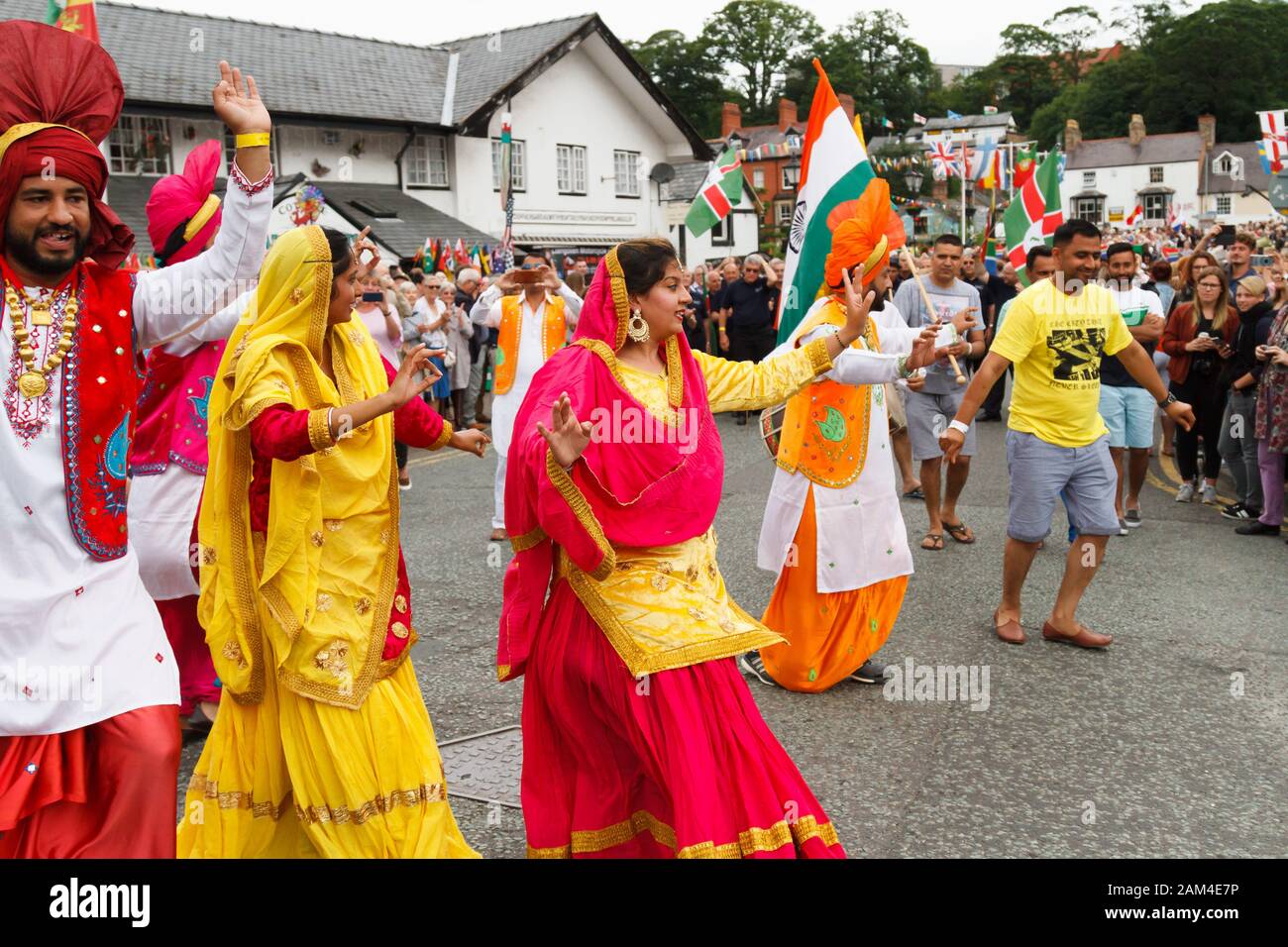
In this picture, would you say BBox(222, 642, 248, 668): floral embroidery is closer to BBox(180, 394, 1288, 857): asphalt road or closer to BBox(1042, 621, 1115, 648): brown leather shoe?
BBox(180, 394, 1288, 857): asphalt road

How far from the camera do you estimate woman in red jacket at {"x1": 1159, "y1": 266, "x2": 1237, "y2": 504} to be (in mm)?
9617

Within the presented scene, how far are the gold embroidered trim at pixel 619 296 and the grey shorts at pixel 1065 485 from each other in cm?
338

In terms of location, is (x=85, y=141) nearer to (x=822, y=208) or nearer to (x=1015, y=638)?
(x=822, y=208)

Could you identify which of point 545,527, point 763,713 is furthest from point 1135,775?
point 545,527

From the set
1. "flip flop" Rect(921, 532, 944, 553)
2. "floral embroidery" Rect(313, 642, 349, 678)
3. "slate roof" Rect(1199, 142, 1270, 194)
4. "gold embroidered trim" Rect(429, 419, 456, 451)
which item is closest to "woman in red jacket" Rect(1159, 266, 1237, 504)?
"flip flop" Rect(921, 532, 944, 553)

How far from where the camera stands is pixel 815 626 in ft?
18.1

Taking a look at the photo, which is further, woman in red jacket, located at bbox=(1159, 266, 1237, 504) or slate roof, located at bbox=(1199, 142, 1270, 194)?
slate roof, located at bbox=(1199, 142, 1270, 194)

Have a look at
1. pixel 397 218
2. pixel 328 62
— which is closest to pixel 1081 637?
pixel 397 218

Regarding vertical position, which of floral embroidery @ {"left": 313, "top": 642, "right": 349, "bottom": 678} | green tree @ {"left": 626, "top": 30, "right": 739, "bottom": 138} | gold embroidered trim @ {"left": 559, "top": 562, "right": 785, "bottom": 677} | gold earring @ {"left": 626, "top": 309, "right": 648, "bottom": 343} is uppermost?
green tree @ {"left": 626, "top": 30, "right": 739, "bottom": 138}

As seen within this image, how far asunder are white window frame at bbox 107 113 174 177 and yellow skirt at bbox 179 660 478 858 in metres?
22.6

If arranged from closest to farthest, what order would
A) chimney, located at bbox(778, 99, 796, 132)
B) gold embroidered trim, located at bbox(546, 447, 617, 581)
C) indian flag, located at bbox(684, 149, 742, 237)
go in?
gold embroidered trim, located at bbox(546, 447, 617, 581)
indian flag, located at bbox(684, 149, 742, 237)
chimney, located at bbox(778, 99, 796, 132)

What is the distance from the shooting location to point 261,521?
3.47 m

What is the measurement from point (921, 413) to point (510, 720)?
5189mm

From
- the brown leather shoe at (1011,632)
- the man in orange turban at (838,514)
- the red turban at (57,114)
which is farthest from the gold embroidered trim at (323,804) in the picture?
the brown leather shoe at (1011,632)
